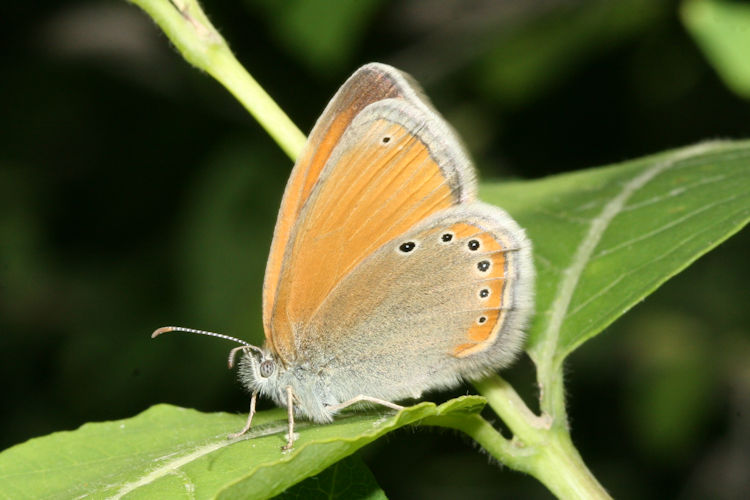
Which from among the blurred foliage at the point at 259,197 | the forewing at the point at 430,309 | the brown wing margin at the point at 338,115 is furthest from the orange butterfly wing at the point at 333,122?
the blurred foliage at the point at 259,197

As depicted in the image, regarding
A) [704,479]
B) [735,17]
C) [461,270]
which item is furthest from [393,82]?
[704,479]

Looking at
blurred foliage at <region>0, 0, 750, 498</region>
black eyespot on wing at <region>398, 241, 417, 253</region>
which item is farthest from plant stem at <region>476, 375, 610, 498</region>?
blurred foliage at <region>0, 0, 750, 498</region>

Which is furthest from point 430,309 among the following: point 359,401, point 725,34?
point 725,34

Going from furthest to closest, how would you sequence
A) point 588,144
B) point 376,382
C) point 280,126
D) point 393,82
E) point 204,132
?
point 204,132 → point 588,144 → point 376,382 → point 393,82 → point 280,126

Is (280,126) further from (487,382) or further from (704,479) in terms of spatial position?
(704,479)

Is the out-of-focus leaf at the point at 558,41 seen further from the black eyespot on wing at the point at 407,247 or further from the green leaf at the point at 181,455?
the green leaf at the point at 181,455

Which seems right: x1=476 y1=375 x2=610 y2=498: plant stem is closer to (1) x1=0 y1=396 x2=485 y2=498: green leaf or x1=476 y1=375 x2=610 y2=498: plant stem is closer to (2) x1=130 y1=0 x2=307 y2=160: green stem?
(1) x1=0 y1=396 x2=485 y2=498: green leaf

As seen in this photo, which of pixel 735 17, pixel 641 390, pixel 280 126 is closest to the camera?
pixel 280 126

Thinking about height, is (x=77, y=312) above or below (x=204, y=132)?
below
